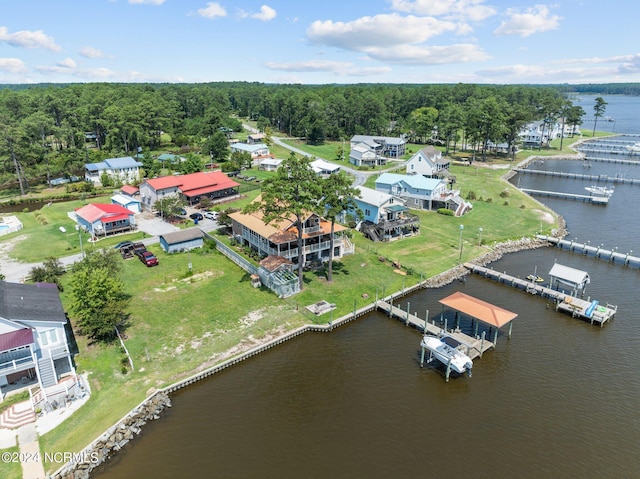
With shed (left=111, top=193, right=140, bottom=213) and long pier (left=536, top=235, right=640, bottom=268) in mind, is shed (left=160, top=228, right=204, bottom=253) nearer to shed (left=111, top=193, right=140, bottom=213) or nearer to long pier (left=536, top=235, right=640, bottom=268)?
shed (left=111, top=193, right=140, bottom=213)

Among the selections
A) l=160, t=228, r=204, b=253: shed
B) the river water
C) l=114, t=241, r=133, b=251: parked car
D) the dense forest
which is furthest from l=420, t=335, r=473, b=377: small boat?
the dense forest

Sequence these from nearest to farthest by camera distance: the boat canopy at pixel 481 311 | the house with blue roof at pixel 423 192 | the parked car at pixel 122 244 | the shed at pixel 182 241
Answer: the boat canopy at pixel 481 311
the parked car at pixel 122 244
the shed at pixel 182 241
the house with blue roof at pixel 423 192

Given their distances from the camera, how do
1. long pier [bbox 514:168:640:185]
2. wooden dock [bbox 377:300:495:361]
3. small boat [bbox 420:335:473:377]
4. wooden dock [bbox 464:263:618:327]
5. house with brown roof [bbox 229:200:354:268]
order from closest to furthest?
small boat [bbox 420:335:473:377]
wooden dock [bbox 377:300:495:361]
wooden dock [bbox 464:263:618:327]
house with brown roof [bbox 229:200:354:268]
long pier [bbox 514:168:640:185]

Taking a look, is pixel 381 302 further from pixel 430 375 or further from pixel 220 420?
pixel 220 420

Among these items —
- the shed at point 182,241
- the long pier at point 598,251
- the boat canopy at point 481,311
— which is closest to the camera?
the boat canopy at point 481,311

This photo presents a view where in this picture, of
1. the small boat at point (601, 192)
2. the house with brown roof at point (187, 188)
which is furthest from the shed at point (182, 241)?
the small boat at point (601, 192)

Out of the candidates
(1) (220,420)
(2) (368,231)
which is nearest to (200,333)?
(1) (220,420)

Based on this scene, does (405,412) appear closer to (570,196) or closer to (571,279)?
(571,279)

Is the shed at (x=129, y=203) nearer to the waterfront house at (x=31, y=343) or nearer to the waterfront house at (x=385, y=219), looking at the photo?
the waterfront house at (x=31, y=343)
